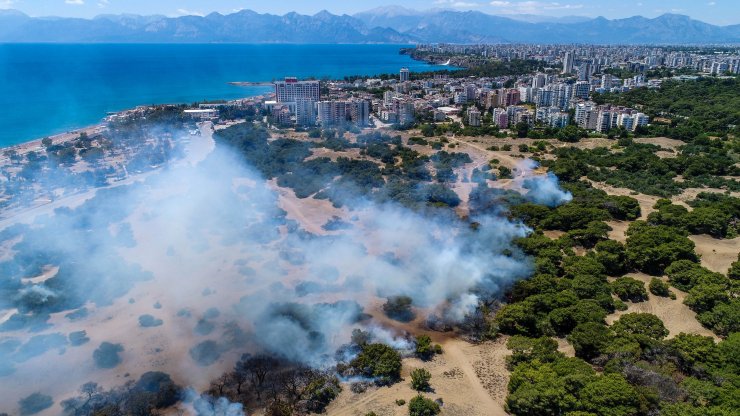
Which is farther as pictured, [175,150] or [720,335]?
[175,150]

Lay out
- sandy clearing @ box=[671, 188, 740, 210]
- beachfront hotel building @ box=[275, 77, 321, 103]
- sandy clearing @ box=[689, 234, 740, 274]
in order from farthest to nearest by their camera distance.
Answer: beachfront hotel building @ box=[275, 77, 321, 103], sandy clearing @ box=[671, 188, 740, 210], sandy clearing @ box=[689, 234, 740, 274]

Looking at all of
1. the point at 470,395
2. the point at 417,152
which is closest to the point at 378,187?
the point at 417,152

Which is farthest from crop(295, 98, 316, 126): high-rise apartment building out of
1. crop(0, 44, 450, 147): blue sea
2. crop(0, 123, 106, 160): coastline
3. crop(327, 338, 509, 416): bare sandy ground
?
crop(327, 338, 509, 416): bare sandy ground

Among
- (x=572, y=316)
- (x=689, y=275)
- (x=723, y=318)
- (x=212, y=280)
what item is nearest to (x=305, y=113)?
(x=212, y=280)

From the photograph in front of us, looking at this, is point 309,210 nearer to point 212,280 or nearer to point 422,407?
point 212,280

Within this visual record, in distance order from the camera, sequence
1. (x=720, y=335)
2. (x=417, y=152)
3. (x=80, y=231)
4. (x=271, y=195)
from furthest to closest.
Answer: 1. (x=417, y=152)
2. (x=271, y=195)
3. (x=80, y=231)
4. (x=720, y=335)

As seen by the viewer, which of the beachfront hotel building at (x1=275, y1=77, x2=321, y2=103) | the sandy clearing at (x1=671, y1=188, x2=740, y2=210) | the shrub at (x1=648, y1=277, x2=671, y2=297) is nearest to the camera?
the shrub at (x1=648, y1=277, x2=671, y2=297)

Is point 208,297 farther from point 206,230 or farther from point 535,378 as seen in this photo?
point 535,378

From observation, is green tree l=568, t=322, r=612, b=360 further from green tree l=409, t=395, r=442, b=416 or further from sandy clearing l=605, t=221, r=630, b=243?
sandy clearing l=605, t=221, r=630, b=243
